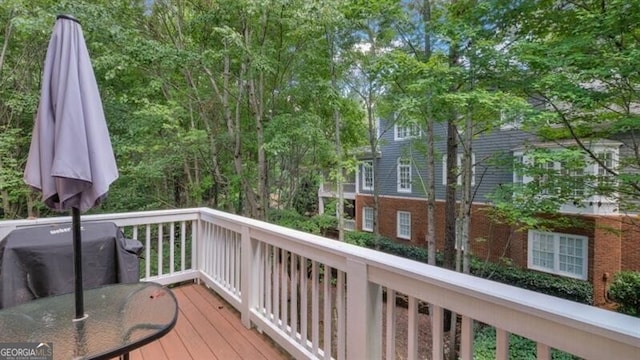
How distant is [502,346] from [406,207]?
12.2 m

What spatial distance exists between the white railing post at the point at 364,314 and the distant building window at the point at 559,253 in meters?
9.25

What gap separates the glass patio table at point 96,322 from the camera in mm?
1357

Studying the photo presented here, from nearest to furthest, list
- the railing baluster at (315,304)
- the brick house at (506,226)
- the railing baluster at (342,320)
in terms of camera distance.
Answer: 1. the railing baluster at (342,320)
2. the railing baluster at (315,304)
3. the brick house at (506,226)

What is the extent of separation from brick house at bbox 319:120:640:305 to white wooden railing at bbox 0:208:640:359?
5.17m

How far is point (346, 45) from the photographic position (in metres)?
7.43

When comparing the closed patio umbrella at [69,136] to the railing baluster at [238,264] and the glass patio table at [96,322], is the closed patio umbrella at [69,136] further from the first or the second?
the railing baluster at [238,264]

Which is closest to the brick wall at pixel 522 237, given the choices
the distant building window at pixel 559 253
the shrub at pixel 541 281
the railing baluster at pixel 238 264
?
the distant building window at pixel 559 253

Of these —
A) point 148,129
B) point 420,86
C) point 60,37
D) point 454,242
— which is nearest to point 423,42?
point 420,86

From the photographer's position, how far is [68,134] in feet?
4.56

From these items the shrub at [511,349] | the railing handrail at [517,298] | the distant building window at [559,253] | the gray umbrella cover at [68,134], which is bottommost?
the shrub at [511,349]

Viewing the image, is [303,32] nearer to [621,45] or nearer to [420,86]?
[420,86]

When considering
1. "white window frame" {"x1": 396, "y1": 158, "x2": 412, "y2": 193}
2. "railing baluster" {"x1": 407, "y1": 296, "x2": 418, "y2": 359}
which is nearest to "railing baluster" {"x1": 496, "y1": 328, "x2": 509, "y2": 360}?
"railing baluster" {"x1": 407, "y1": 296, "x2": 418, "y2": 359}

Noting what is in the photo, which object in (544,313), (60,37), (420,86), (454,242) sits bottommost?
(454,242)

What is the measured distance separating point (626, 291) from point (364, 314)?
31.2 feet
